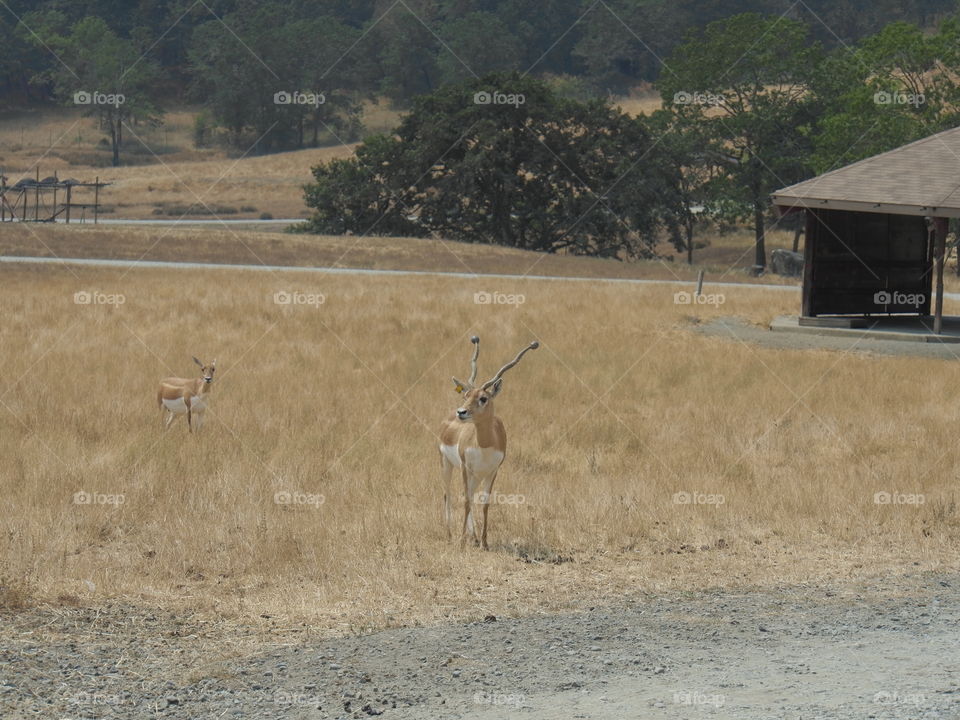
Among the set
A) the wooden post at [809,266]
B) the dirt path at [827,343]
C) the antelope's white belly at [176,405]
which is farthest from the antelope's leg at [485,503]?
the wooden post at [809,266]

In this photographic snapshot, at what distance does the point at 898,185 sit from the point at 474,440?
17344 mm

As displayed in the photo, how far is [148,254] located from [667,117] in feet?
85.4

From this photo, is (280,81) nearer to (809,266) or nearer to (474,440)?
(809,266)

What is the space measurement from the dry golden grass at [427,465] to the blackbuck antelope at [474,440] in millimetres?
422

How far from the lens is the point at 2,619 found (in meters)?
7.73

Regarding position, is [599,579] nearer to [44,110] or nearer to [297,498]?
[297,498]

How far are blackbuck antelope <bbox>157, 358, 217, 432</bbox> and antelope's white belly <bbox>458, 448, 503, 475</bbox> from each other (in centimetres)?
551

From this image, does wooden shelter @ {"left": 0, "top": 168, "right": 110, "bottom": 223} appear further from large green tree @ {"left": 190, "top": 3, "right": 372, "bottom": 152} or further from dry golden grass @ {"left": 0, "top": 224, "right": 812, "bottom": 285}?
large green tree @ {"left": 190, "top": 3, "right": 372, "bottom": 152}

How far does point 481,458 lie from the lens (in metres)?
9.12

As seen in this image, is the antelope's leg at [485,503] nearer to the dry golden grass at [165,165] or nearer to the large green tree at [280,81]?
the dry golden grass at [165,165]

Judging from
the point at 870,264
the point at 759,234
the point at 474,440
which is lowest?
the point at 474,440

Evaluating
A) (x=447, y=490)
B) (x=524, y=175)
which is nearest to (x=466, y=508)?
(x=447, y=490)

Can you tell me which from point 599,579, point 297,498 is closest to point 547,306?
point 297,498

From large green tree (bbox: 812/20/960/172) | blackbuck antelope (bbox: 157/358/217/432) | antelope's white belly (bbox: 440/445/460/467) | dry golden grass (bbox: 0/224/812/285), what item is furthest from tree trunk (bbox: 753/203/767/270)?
antelope's white belly (bbox: 440/445/460/467)
